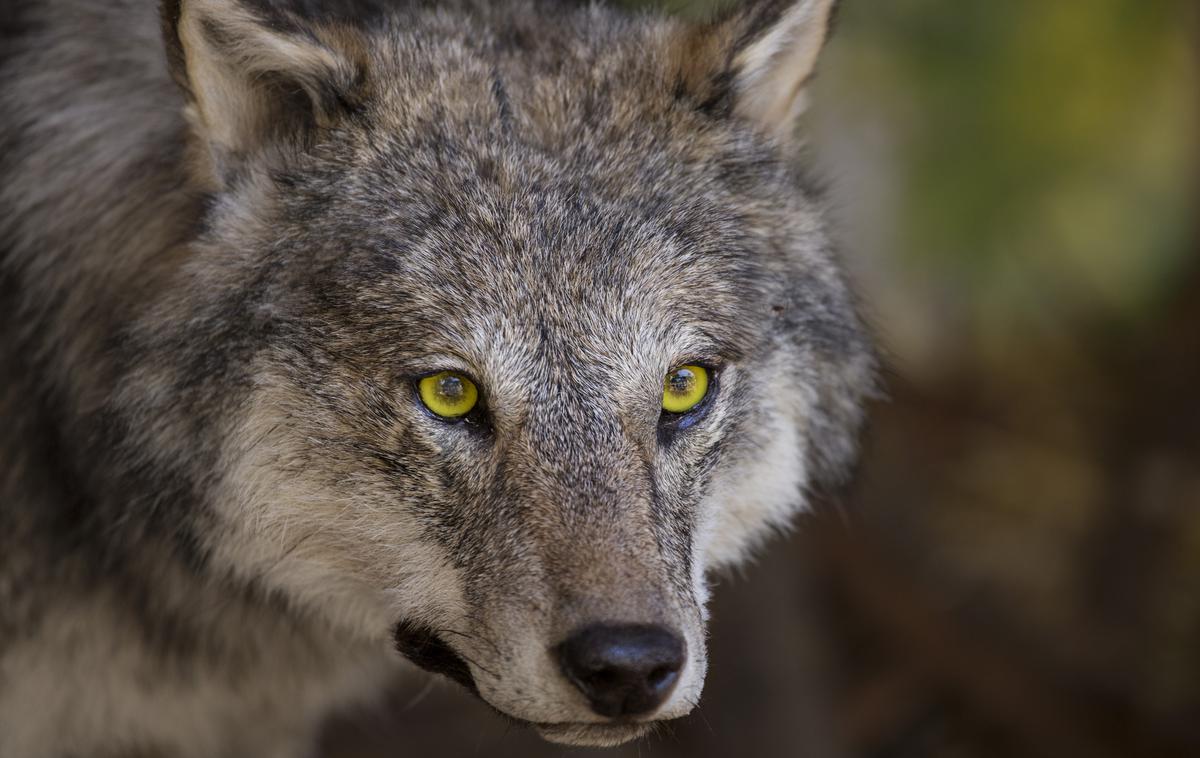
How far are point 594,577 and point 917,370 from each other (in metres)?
6.68

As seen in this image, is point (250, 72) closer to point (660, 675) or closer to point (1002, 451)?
point (660, 675)

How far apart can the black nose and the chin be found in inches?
3.7

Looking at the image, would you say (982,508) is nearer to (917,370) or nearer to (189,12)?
(917,370)

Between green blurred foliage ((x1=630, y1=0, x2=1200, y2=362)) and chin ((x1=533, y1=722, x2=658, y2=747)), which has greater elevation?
green blurred foliage ((x1=630, y1=0, x2=1200, y2=362))

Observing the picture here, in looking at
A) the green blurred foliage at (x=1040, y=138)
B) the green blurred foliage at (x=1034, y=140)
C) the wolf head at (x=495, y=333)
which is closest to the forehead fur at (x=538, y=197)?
the wolf head at (x=495, y=333)

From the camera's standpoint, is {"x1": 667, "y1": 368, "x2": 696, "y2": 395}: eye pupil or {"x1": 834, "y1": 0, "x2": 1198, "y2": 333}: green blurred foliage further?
{"x1": 834, "y1": 0, "x2": 1198, "y2": 333}: green blurred foliage

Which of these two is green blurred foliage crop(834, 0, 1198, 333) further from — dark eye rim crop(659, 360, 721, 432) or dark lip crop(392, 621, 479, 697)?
dark lip crop(392, 621, 479, 697)

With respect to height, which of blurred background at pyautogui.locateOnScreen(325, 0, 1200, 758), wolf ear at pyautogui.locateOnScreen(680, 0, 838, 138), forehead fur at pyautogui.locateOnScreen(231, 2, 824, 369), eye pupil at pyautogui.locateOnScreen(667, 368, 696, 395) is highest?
wolf ear at pyautogui.locateOnScreen(680, 0, 838, 138)

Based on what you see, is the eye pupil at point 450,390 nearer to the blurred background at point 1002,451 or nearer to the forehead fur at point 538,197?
the forehead fur at point 538,197

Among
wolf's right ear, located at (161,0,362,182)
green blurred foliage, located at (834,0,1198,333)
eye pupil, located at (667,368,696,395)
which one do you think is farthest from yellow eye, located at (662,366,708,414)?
green blurred foliage, located at (834,0,1198,333)

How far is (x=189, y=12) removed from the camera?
280 cm

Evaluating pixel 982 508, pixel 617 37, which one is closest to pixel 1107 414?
pixel 982 508

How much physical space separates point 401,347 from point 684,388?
69cm

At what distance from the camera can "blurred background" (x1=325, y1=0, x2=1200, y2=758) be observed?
21.4 feet
